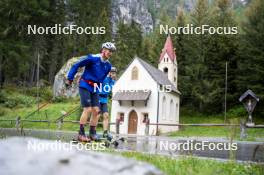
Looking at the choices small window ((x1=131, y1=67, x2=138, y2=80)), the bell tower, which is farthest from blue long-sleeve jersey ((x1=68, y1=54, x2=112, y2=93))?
the bell tower

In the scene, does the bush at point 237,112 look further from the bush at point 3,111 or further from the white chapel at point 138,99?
the bush at point 3,111

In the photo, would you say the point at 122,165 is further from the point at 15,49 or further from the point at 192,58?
the point at 192,58

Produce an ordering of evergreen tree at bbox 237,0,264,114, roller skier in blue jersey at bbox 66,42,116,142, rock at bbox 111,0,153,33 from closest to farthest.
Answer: roller skier in blue jersey at bbox 66,42,116,142 → evergreen tree at bbox 237,0,264,114 → rock at bbox 111,0,153,33

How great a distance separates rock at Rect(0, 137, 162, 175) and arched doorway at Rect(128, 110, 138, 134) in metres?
35.5

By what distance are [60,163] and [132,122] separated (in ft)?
118

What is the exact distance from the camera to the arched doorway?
1471 inches

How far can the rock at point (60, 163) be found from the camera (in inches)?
63.1

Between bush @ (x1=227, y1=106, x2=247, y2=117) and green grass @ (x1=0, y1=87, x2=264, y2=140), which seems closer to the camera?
green grass @ (x1=0, y1=87, x2=264, y2=140)

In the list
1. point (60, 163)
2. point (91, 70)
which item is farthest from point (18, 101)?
point (60, 163)

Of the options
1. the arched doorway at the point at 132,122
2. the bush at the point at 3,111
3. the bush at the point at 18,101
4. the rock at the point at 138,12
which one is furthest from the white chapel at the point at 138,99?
the rock at the point at 138,12

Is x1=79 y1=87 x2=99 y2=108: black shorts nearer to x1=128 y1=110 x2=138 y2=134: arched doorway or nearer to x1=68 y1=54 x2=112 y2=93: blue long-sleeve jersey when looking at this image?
x1=68 y1=54 x2=112 y2=93: blue long-sleeve jersey

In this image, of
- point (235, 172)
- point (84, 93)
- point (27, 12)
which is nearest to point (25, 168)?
point (235, 172)

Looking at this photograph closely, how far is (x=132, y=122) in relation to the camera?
37500 mm

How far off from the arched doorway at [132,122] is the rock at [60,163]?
35548 mm
